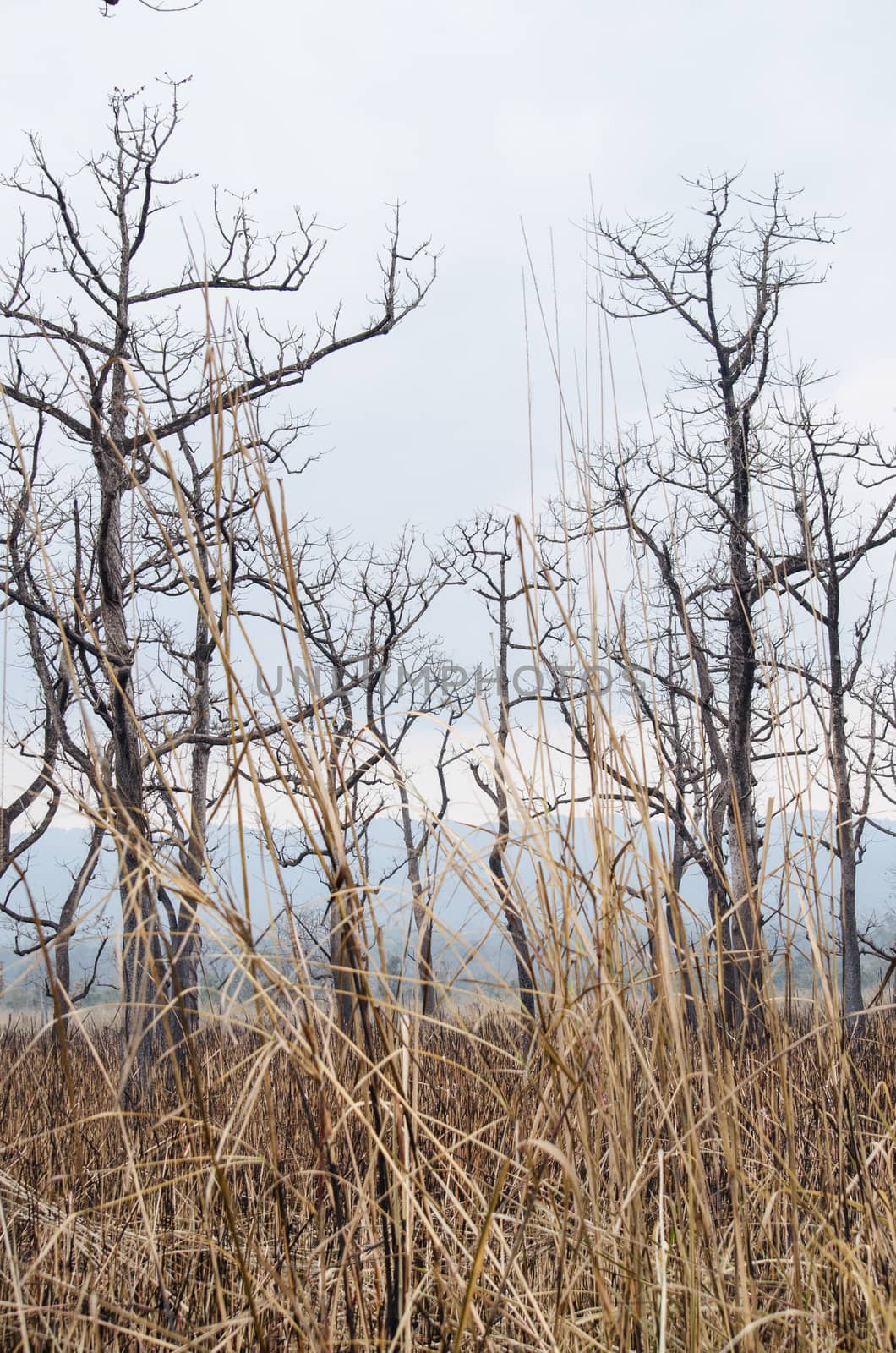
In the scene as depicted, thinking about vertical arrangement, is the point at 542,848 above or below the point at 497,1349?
above

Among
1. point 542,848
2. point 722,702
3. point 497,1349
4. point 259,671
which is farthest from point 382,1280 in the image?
point 722,702

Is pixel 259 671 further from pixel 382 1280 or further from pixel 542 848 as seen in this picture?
pixel 382 1280

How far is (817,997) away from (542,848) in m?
0.82

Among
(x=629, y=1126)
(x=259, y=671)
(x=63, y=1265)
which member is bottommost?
(x=63, y=1265)

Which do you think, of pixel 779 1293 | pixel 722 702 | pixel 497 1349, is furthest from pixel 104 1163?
pixel 722 702

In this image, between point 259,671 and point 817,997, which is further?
point 817,997

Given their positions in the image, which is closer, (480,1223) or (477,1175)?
(480,1223)

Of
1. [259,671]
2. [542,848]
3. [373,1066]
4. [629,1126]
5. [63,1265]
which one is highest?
[259,671]

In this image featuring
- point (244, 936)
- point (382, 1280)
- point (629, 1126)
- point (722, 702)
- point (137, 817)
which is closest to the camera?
point (244, 936)

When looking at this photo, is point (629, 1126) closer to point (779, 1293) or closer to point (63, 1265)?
point (779, 1293)

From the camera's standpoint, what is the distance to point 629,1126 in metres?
1.50

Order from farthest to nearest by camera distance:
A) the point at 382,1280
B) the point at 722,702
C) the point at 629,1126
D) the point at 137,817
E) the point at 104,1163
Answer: the point at 722,702 < the point at 137,817 < the point at 104,1163 < the point at 382,1280 < the point at 629,1126

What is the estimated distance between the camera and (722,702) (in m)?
13.3

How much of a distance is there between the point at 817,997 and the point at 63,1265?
1604mm
